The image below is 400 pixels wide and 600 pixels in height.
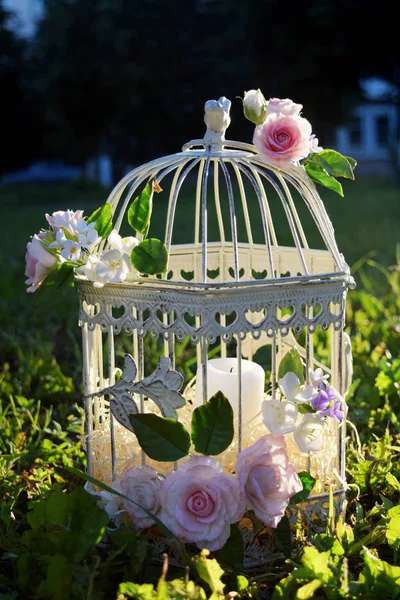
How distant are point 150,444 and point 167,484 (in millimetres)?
87

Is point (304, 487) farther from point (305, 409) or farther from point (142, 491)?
point (142, 491)

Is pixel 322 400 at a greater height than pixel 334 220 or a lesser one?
lesser

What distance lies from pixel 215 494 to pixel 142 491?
0.19 metres

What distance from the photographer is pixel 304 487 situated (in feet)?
5.11

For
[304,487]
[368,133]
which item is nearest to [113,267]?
[304,487]

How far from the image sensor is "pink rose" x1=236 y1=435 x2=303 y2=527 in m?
1.48

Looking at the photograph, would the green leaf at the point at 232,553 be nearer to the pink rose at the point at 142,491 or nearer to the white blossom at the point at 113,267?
the pink rose at the point at 142,491

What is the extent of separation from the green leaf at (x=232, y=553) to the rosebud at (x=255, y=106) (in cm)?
90

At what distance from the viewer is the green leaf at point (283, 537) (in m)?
1.51

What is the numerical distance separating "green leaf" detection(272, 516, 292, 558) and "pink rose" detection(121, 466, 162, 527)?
0.25m

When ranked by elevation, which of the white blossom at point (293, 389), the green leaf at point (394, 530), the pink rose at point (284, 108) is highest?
the pink rose at point (284, 108)

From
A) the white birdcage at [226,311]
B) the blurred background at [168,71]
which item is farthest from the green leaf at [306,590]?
the blurred background at [168,71]

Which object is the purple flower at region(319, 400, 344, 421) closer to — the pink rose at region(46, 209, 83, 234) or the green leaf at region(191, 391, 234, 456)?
the green leaf at region(191, 391, 234, 456)

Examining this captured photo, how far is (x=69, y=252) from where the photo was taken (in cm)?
157
